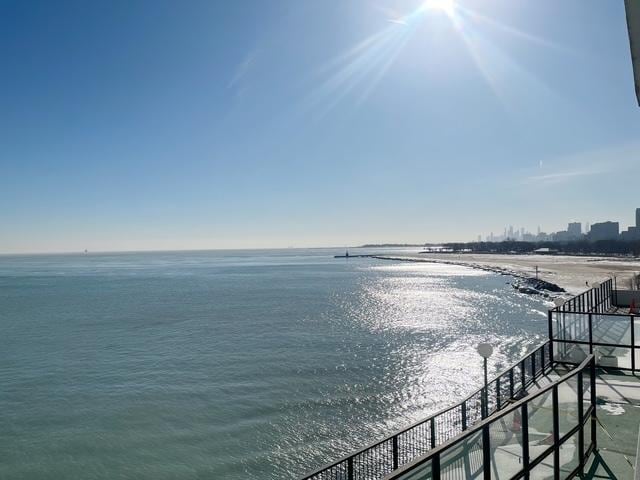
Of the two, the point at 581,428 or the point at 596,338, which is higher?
the point at 596,338

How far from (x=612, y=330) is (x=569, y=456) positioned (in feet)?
29.1

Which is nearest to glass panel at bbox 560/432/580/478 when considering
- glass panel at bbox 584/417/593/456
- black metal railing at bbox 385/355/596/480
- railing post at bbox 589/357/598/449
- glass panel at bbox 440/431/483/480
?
black metal railing at bbox 385/355/596/480

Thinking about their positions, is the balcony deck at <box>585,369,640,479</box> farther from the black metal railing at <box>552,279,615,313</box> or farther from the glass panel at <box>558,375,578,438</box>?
the black metal railing at <box>552,279,615,313</box>

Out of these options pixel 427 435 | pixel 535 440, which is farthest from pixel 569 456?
pixel 427 435

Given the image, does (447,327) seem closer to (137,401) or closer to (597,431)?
(137,401)

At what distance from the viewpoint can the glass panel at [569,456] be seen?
7.62 meters

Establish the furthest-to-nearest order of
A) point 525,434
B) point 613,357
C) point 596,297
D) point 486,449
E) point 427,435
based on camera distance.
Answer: point 596,297, point 427,435, point 613,357, point 525,434, point 486,449

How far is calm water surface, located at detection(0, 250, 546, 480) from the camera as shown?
16.1 meters

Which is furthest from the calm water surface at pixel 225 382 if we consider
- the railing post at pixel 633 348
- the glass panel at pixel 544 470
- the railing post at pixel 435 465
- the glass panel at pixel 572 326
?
the railing post at pixel 435 465

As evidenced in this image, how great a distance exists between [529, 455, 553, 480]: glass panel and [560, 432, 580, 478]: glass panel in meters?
0.40

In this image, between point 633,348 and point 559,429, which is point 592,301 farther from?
point 559,429

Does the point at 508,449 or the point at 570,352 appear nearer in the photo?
the point at 508,449

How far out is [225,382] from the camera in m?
23.9

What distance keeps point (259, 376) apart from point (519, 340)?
21.0 m
